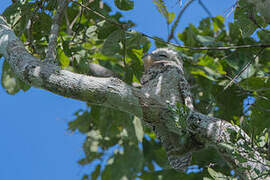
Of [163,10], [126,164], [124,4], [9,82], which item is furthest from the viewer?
[126,164]

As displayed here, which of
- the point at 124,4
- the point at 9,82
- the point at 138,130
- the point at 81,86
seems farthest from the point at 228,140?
the point at 9,82

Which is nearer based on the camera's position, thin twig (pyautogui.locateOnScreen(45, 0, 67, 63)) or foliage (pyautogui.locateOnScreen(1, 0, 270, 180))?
thin twig (pyautogui.locateOnScreen(45, 0, 67, 63))

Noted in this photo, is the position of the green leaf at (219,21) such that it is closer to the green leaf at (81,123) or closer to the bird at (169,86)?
the bird at (169,86)

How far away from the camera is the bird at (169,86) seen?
2223 millimetres

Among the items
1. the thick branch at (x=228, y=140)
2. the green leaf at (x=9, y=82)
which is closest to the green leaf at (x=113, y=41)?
the thick branch at (x=228, y=140)

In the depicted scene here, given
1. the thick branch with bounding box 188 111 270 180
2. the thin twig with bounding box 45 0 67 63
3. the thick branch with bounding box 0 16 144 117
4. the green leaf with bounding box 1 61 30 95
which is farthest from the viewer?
the green leaf with bounding box 1 61 30 95

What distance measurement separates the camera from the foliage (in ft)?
8.46

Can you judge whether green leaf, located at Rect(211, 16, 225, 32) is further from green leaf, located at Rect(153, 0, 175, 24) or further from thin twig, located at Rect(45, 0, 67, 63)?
thin twig, located at Rect(45, 0, 67, 63)

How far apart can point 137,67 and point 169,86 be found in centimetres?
35

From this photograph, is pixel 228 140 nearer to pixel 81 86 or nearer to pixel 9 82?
pixel 81 86

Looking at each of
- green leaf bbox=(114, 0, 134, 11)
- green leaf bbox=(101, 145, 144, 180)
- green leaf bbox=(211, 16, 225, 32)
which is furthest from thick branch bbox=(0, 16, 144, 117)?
green leaf bbox=(211, 16, 225, 32)

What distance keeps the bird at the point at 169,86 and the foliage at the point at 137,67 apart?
12cm

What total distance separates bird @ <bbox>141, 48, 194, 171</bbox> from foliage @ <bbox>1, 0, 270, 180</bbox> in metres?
0.12

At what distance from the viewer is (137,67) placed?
9.82 ft
